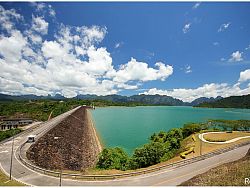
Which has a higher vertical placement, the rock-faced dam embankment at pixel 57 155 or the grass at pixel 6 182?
the grass at pixel 6 182

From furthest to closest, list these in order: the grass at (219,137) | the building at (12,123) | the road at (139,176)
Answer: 1. the building at (12,123)
2. the grass at (219,137)
3. the road at (139,176)

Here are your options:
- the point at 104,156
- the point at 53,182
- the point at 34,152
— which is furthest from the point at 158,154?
the point at 34,152

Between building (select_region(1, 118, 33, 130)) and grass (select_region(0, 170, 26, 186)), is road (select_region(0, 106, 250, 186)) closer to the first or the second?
grass (select_region(0, 170, 26, 186))

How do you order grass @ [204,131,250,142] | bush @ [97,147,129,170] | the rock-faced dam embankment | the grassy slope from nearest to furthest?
the grassy slope
the rock-faced dam embankment
bush @ [97,147,129,170]
grass @ [204,131,250,142]

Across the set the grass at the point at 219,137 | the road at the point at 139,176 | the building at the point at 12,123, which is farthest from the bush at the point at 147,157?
the building at the point at 12,123

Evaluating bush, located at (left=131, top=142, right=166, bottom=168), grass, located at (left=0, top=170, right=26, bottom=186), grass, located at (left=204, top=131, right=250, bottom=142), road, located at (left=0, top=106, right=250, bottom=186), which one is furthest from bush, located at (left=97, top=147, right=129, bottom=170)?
grass, located at (left=204, top=131, right=250, bottom=142)

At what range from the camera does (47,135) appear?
58219 mm

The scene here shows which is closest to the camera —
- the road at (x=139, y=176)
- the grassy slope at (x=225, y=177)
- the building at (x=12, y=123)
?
the grassy slope at (x=225, y=177)

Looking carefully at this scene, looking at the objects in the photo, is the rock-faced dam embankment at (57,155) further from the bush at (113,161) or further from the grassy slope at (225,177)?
the grassy slope at (225,177)

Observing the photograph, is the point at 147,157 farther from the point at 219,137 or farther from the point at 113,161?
the point at 219,137

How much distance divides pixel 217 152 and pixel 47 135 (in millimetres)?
43577

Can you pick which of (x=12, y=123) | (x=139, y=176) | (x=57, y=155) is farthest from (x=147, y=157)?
(x=12, y=123)

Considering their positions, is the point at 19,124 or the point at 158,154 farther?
the point at 19,124

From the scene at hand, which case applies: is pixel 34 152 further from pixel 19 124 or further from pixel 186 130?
pixel 19 124
